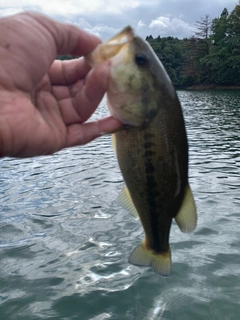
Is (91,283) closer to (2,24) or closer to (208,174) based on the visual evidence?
(2,24)

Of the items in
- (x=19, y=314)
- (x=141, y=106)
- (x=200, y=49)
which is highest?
(x=200, y=49)

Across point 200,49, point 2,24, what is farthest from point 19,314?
point 200,49

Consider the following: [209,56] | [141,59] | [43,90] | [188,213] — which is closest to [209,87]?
[209,56]

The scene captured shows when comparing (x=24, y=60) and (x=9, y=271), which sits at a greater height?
(x=24, y=60)

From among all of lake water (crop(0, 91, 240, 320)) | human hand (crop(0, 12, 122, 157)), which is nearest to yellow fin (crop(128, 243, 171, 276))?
human hand (crop(0, 12, 122, 157))

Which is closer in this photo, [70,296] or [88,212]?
[70,296]

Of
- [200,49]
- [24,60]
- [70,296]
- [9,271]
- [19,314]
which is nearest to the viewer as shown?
[24,60]

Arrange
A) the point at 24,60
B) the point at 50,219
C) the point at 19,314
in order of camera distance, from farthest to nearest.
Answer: the point at 50,219
the point at 19,314
the point at 24,60

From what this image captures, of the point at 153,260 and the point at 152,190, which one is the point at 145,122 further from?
the point at 153,260
